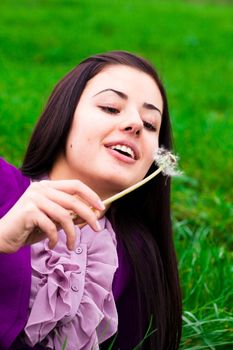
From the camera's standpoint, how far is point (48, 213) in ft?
4.76

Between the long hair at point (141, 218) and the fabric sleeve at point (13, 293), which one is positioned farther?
the long hair at point (141, 218)

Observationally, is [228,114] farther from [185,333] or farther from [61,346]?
[61,346]

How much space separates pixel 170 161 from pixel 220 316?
0.73 metres

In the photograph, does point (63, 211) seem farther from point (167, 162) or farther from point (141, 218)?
point (141, 218)

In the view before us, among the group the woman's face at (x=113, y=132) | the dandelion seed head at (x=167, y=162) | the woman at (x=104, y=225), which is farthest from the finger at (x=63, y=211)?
the dandelion seed head at (x=167, y=162)

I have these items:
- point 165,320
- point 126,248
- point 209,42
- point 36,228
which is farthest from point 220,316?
point 209,42

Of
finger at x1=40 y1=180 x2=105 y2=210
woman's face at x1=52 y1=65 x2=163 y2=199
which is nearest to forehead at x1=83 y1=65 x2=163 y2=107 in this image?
woman's face at x1=52 y1=65 x2=163 y2=199

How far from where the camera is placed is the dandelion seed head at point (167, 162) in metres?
2.04

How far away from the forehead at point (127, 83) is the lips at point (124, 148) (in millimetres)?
159

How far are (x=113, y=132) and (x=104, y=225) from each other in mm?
276

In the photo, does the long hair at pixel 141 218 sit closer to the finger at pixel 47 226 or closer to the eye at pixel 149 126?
the eye at pixel 149 126

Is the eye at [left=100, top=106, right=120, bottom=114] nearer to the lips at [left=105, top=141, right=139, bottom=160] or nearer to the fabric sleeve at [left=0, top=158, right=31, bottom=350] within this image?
the lips at [left=105, top=141, right=139, bottom=160]

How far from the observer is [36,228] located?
149cm

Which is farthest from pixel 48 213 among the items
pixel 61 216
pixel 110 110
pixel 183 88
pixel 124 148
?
pixel 183 88
